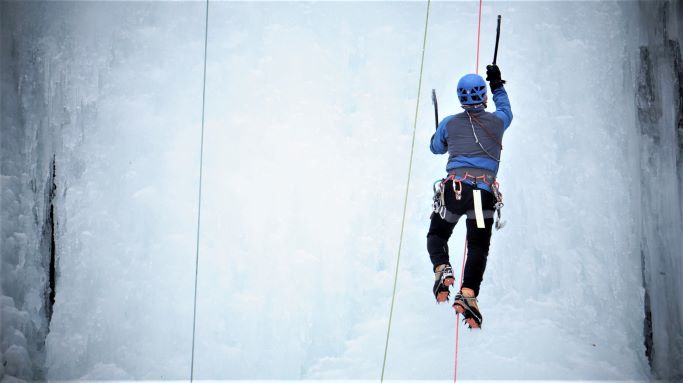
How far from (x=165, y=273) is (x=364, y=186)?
1.15 metres

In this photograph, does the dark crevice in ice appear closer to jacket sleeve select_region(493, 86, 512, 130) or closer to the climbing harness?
the climbing harness

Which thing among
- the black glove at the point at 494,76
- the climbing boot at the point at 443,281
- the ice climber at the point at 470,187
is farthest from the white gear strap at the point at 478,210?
the black glove at the point at 494,76

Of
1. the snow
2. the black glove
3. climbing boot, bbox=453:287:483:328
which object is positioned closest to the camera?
climbing boot, bbox=453:287:483:328

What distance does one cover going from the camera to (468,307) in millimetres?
3227

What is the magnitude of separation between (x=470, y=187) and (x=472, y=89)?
394 millimetres

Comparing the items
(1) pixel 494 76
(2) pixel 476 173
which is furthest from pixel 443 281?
(1) pixel 494 76

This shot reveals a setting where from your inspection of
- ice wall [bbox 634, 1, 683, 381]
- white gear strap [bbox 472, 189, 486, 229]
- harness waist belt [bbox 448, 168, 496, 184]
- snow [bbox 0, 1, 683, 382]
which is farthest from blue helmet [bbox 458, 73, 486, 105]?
ice wall [bbox 634, 1, 683, 381]

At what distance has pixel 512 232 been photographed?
A: 4.36m

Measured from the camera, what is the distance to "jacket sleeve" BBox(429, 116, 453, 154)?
3391 mm

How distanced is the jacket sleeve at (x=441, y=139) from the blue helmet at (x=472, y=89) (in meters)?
0.12

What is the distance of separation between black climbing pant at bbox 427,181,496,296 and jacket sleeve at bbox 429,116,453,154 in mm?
184

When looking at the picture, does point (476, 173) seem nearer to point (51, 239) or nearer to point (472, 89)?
point (472, 89)

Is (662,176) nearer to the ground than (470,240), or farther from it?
farther from it

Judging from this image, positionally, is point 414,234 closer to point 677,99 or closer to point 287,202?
point 287,202
